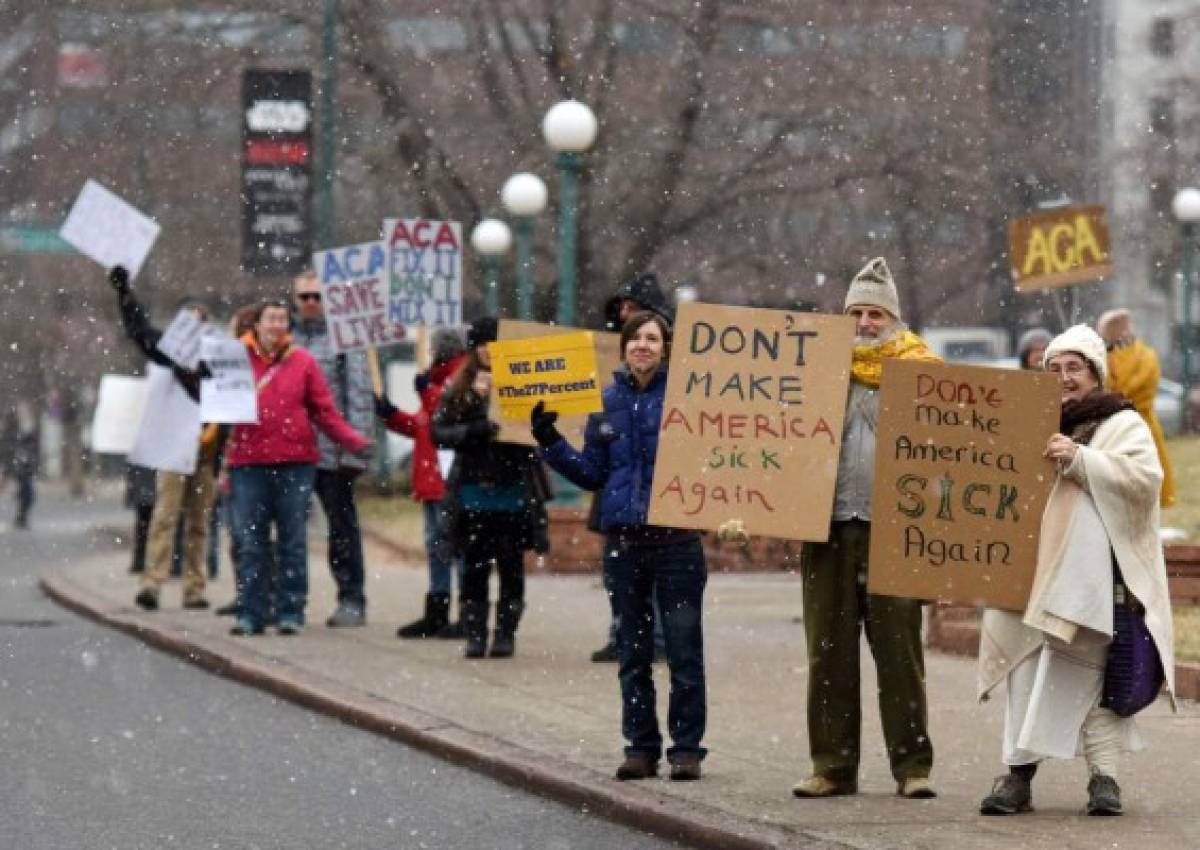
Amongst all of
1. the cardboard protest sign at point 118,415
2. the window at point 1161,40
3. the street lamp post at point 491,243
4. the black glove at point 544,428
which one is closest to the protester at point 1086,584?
the black glove at point 544,428

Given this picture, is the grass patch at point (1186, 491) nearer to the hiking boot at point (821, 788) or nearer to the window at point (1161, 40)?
the hiking boot at point (821, 788)

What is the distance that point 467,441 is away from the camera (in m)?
14.9

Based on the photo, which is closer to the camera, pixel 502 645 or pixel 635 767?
pixel 635 767

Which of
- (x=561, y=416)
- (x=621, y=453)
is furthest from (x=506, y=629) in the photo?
(x=621, y=453)

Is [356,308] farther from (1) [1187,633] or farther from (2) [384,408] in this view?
(1) [1187,633]

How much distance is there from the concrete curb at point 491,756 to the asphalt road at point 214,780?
0.24 ft

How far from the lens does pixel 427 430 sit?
16.5 m

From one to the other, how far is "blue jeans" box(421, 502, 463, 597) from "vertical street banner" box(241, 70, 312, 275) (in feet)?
32.6

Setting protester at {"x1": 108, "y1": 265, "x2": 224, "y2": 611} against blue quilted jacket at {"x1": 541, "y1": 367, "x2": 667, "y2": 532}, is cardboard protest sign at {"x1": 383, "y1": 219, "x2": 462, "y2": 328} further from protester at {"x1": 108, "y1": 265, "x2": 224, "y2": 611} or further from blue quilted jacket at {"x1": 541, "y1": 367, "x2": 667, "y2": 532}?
blue quilted jacket at {"x1": 541, "y1": 367, "x2": 667, "y2": 532}

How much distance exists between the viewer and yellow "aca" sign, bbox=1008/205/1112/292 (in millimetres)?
16547

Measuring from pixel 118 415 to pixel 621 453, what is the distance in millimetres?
15082

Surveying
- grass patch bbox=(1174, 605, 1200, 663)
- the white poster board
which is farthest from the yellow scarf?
the white poster board

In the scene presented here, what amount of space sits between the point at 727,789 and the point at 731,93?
2417cm

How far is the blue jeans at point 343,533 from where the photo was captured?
1727cm
